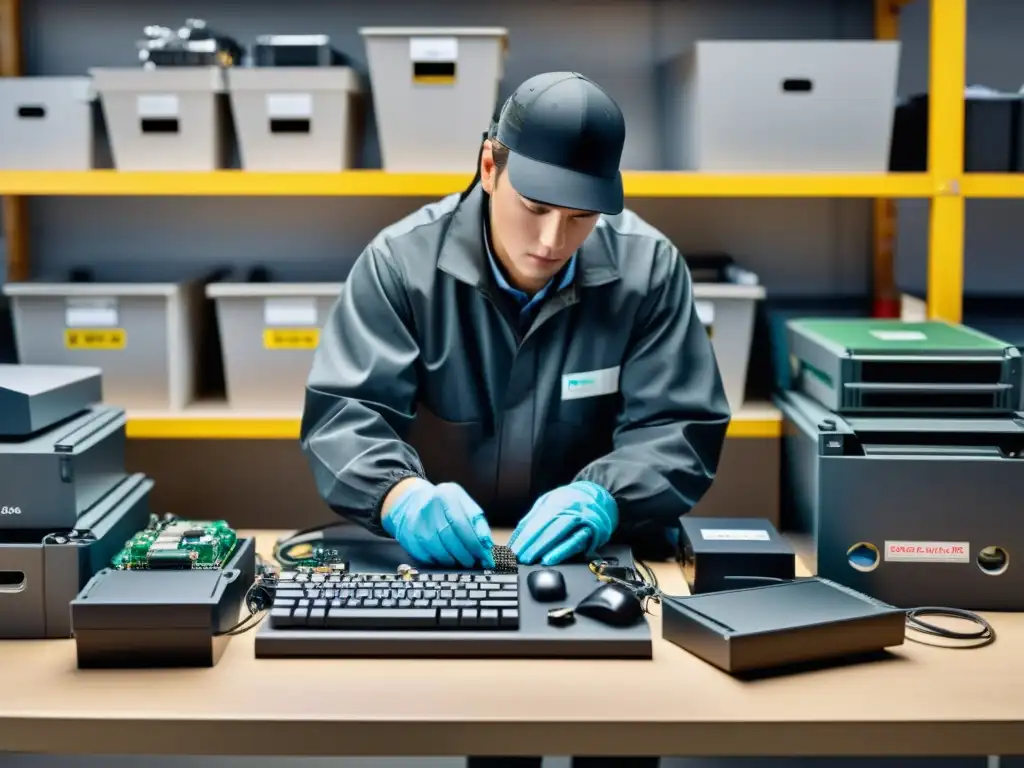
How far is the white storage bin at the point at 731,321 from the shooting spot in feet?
6.91

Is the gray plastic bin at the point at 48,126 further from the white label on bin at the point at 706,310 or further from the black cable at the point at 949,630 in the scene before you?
the black cable at the point at 949,630

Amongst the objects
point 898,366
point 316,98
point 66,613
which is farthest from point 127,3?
point 898,366

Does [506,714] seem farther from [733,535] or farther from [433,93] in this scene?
[433,93]

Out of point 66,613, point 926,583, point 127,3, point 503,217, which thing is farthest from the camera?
point 127,3

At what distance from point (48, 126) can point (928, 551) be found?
1.73 meters

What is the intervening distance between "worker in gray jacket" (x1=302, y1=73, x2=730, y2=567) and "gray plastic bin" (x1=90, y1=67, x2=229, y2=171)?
56 centimetres

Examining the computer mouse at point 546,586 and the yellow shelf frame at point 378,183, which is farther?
the yellow shelf frame at point 378,183

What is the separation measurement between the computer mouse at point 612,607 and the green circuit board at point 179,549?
0.46m

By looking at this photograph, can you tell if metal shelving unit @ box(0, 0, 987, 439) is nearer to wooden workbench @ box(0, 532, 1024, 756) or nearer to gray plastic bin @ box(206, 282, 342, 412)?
gray plastic bin @ box(206, 282, 342, 412)

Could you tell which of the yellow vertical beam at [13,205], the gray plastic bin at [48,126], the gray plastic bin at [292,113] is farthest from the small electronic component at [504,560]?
the yellow vertical beam at [13,205]

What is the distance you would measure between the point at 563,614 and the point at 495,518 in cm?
57

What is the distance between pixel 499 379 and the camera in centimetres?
168

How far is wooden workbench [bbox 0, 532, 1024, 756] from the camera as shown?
1049mm

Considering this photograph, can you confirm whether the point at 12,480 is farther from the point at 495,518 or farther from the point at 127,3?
the point at 127,3
